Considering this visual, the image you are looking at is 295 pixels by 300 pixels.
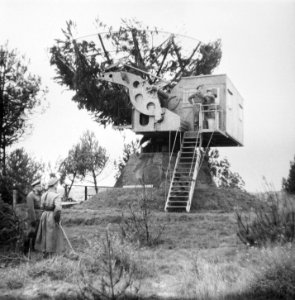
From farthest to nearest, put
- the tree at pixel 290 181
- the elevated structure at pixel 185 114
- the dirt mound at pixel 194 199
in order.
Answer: the elevated structure at pixel 185 114 < the tree at pixel 290 181 < the dirt mound at pixel 194 199

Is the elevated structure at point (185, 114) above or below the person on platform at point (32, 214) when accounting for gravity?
above

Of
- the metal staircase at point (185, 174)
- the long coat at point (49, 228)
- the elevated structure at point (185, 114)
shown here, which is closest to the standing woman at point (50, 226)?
the long coat at point (49, 228)

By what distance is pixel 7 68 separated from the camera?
2748cm

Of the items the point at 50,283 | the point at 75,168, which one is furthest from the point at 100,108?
the point at 50,283

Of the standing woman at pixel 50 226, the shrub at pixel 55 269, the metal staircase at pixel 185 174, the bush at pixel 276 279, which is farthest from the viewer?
the metal staircase at pixel 185 174

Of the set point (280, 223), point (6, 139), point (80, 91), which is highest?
point (80, 91)

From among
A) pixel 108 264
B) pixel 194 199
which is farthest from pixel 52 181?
pixel 194 199

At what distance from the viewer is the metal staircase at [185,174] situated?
18375 millimetres

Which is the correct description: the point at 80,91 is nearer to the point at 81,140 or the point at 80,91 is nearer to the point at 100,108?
the point at 100,108

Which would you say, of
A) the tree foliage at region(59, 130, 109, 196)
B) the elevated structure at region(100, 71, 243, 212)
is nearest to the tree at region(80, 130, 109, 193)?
the tree foliage at region(59, 130, 109, 196)

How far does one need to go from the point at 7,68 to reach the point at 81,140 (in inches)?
540

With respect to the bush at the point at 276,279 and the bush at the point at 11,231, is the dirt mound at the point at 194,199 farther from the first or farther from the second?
the bush at the point at 276,279

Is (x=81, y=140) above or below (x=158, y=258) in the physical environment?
above

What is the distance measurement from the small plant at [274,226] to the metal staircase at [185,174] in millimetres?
6760
